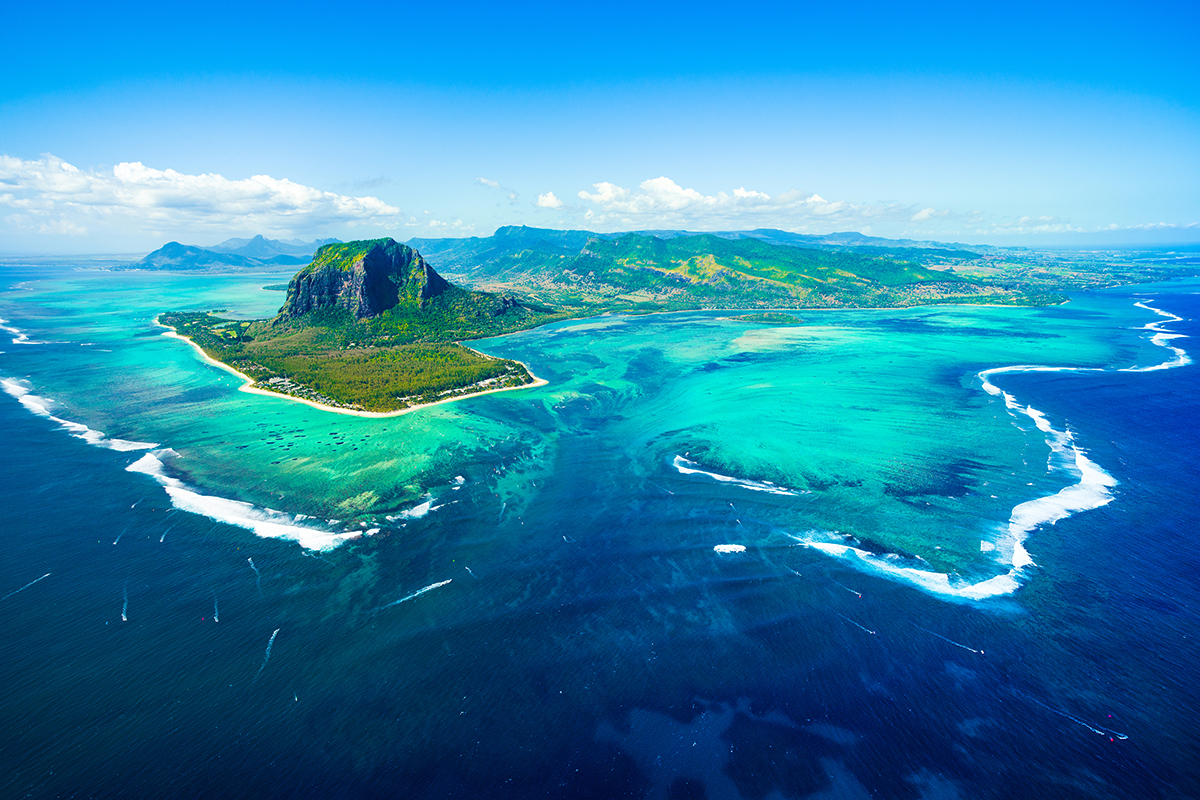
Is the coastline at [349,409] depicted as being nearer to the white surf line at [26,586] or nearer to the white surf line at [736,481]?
the white surf line at [26,586]

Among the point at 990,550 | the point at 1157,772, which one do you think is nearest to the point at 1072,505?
the point at 990,550

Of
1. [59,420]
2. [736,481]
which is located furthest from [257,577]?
[59,420]

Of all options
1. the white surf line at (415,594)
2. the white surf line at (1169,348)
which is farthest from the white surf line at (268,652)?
the white surf line at (1169,348)

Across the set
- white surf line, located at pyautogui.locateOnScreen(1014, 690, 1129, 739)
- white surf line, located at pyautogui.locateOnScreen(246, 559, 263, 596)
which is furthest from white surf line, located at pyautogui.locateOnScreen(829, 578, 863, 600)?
white surf line, located at pyautogui.locateOnScreen(246, 559, 263, 596)

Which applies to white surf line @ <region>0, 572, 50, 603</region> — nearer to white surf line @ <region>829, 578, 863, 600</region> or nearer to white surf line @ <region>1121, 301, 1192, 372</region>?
white surf line @ <region>829, 578, 863, 600</region>

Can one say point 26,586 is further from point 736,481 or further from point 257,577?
point 736,481

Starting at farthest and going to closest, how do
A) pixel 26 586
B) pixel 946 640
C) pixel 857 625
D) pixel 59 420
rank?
pixel 59 420 → pixel 26 586 → pixel 857 625 → pixel 946 640

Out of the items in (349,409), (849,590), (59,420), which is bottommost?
(849,590)
